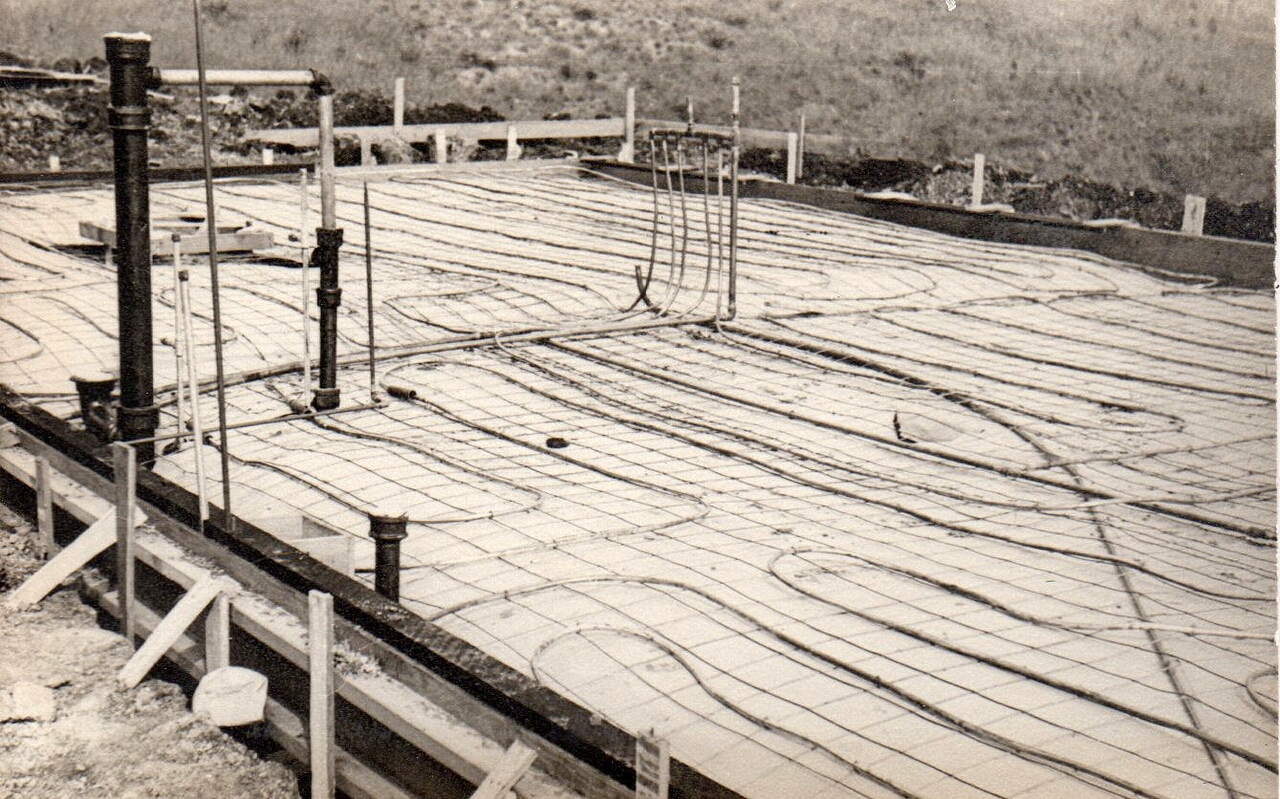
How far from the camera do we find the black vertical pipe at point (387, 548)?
11.1ft

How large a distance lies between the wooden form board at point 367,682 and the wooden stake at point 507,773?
0.02 metres

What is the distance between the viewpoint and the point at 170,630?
3465mm

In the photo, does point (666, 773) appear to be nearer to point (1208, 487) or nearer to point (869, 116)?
point (1208, 487)

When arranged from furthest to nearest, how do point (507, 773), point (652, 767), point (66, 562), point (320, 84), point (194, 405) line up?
1. point (320, 84)
2. point (66, 562)
3. point (194, 405)
4. point (507, 773)
5. point (652, 767)

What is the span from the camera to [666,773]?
2279mm

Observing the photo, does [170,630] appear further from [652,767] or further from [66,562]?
[652,767]

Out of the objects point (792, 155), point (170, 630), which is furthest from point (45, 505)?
point (792, 155)

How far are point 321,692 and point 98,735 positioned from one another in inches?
29.9

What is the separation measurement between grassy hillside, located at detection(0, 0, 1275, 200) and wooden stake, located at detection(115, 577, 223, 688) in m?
18.7

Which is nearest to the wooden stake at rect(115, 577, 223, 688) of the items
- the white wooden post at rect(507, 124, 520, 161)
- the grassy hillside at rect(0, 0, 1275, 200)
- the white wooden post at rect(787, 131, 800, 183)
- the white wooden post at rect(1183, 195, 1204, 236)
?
the white wooden post at rect(1183, 195, 1204, 236)

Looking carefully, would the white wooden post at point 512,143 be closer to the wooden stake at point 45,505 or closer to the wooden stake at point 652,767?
the wooden stake at point 45,505

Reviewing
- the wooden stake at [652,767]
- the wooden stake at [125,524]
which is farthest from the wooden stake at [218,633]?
the wooden stake at [652,767]

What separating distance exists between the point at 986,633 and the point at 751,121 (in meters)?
21.6

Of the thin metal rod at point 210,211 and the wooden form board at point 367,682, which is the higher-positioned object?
the thin metal rod at point 210,211
